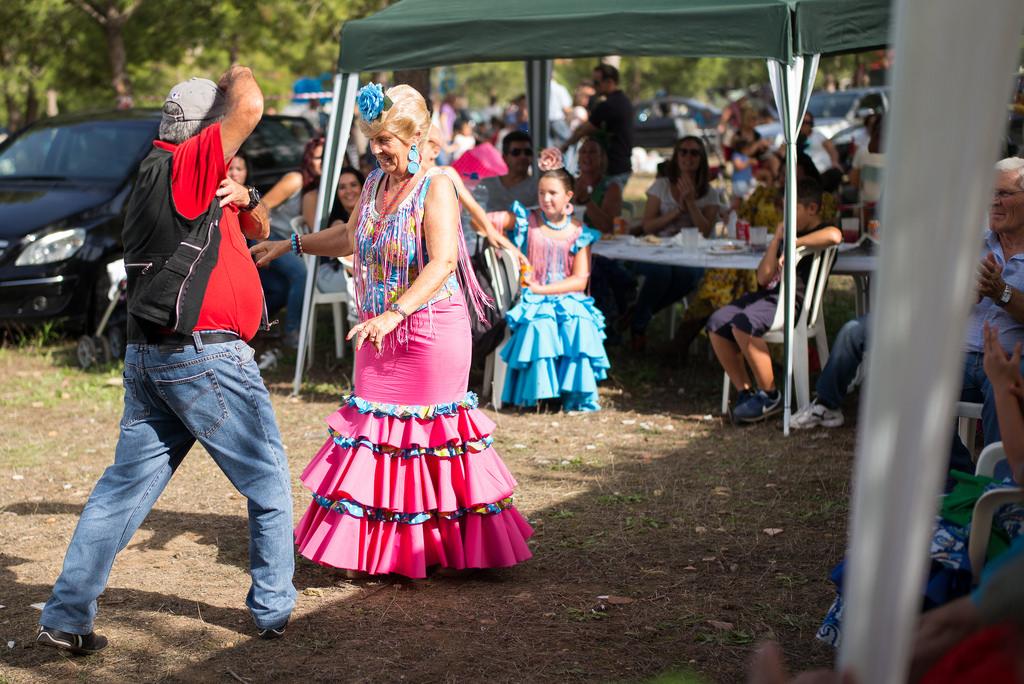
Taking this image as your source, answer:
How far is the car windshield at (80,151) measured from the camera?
9.69 metres

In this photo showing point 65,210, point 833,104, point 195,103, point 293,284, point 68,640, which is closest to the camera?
point 195,103

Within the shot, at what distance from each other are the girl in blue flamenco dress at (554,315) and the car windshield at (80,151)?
12.4 feet

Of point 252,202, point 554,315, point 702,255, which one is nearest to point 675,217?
point 702,255

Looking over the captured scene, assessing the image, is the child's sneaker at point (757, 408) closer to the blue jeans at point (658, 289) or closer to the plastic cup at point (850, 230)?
the plastic cup at point (850, 230)

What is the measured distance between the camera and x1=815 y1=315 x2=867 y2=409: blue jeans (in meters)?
6.64

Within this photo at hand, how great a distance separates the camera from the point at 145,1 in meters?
17.6

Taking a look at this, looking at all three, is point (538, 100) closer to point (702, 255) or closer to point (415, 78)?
point (415, 78)

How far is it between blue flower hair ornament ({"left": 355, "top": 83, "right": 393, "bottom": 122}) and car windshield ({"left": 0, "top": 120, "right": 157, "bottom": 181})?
19.0ft

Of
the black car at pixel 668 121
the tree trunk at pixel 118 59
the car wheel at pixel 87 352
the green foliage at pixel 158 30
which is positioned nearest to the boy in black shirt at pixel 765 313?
the car wheel at pixel 87 352

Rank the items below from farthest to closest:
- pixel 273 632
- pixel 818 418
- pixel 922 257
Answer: pixel 818 418 → pixel 273 632 → pixel 922 257

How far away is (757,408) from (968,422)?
2170 millimetres

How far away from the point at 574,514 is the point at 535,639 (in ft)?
4.78

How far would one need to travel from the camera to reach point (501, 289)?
25.6ft

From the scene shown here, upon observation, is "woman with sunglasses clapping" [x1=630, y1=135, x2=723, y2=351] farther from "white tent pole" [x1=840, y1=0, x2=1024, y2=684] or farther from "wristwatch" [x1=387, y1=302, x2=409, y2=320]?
"white tent pole" [x1=840, y1=0, x2=1024, y2=684]
